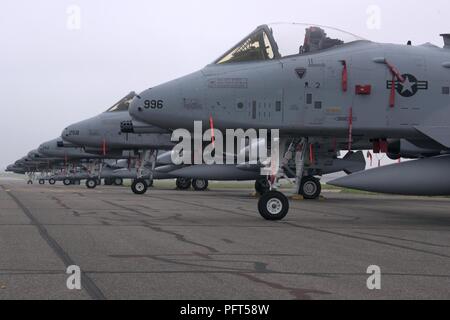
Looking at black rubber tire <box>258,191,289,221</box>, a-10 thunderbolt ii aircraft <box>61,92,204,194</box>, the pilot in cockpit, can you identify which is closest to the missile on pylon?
black rubber tire <box>258,191,289,221</box>

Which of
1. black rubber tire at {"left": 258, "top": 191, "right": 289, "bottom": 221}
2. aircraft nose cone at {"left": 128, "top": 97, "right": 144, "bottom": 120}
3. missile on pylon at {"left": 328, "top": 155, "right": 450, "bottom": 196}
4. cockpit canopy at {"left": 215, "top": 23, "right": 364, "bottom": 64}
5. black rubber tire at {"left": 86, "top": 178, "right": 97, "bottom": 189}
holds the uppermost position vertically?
cockpit canopy at {"left": 215, "top": 23, "right": 364, "bottom": 64}

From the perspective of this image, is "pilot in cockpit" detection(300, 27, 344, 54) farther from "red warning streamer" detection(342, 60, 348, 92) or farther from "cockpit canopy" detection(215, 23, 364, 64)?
"red warning streamer" detection(342, 60, 348, 92)

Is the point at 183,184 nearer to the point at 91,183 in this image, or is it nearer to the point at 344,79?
the point at 91,183

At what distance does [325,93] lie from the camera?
11227 millimetres

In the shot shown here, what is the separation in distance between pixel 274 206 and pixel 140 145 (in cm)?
1565

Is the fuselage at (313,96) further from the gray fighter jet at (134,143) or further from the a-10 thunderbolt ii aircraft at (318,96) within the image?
the gray fighter jet at (134,143)

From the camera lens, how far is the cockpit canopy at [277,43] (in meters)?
11.5

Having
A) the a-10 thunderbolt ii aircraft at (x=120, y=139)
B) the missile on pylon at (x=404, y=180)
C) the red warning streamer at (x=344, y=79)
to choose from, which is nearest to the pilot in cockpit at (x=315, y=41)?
the red warning streamer at (x=344, y=79)

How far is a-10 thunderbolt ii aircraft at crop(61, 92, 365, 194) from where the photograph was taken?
79.0ft

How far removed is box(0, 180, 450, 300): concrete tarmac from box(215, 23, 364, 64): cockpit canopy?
3040 millimetres

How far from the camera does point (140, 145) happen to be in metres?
26.3
